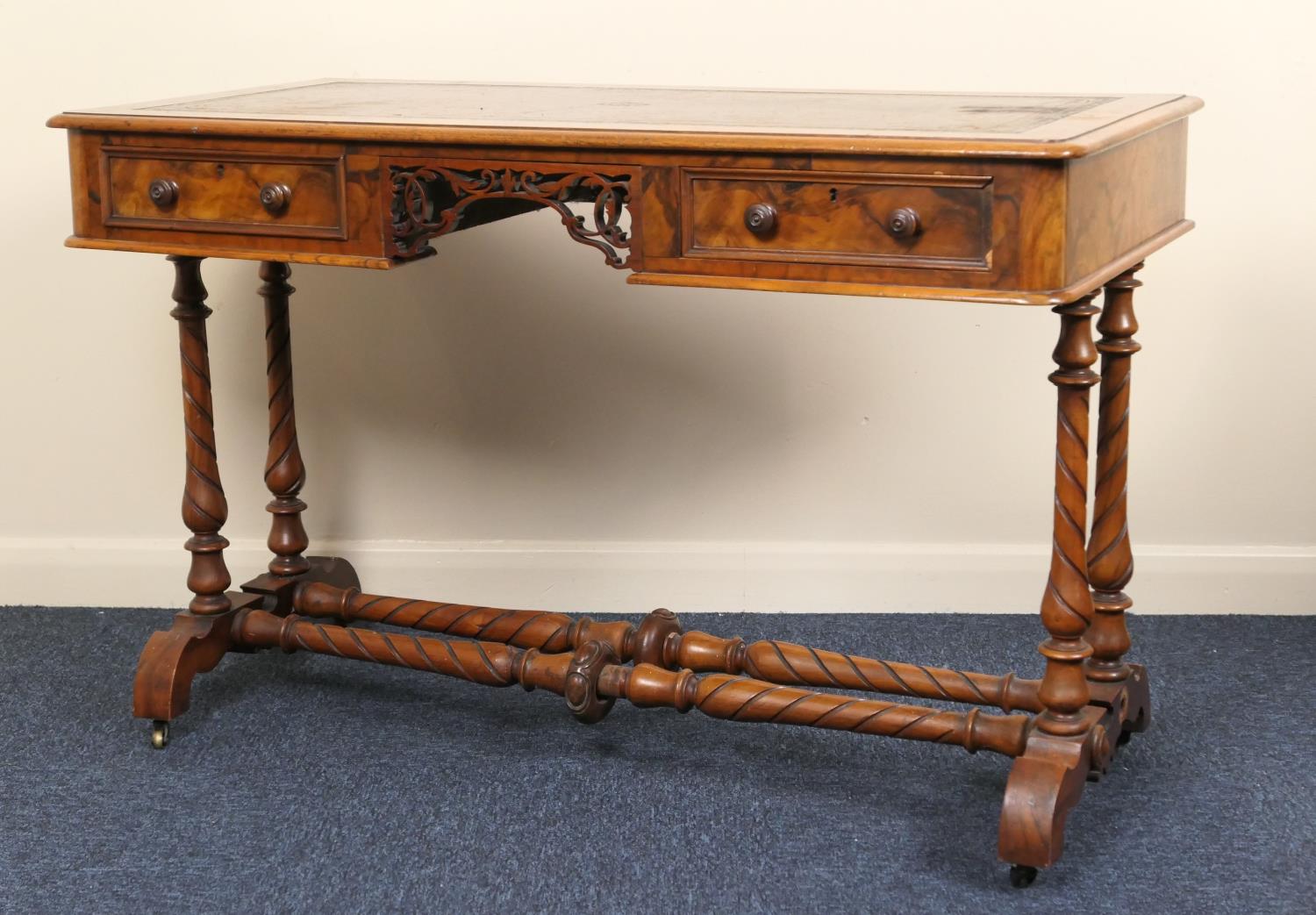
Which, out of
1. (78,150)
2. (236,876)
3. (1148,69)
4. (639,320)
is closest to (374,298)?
(639,320)

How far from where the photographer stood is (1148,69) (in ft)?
10.2

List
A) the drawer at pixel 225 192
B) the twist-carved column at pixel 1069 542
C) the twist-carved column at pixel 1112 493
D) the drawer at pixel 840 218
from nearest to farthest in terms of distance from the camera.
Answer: the drawer at pixel 840 218 < the twist-carved column at pixel 1069 542 < the drawer at pixel 225 192 < the twist-carved column at pixel 1112 493

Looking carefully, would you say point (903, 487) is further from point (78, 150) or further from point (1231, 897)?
point (78, 150)

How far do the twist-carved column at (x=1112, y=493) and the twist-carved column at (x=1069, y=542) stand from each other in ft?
0.77

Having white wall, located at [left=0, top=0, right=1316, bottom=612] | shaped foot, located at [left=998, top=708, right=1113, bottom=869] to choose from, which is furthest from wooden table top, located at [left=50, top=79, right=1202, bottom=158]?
shaped foot, located at [left=998, top=708, right=1113, bottom=869]

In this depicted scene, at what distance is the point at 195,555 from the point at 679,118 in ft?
4.24

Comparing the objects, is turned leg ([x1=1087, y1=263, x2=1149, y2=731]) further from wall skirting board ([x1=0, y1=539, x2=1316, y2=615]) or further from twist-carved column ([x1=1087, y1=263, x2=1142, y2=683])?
wall skirting board ([x1=0, y1=539, x2=1316, y2=615])

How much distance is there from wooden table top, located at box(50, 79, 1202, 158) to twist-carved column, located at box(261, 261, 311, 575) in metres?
0.45

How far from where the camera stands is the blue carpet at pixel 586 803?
228 centimetres

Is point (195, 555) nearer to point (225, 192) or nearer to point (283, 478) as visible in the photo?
point (283, 478)

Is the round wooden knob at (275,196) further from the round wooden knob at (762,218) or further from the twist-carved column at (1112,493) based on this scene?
the twist-carved column at (1112,493)

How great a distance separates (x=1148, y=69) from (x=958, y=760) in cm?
140

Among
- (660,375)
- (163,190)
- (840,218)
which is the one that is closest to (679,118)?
(840,218)

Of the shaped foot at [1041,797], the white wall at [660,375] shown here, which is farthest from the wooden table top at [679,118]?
the shaped foot at [1041,797]
